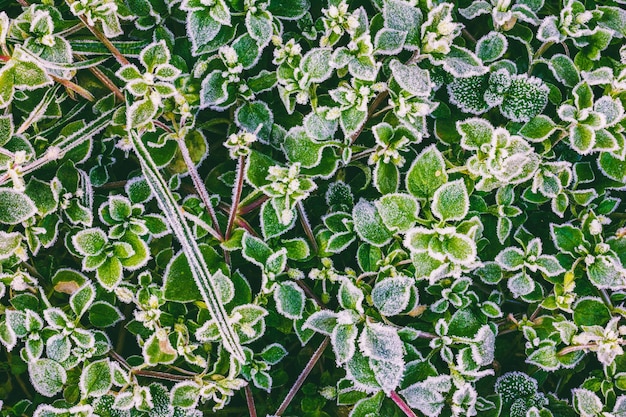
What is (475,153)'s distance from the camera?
154 centimetres

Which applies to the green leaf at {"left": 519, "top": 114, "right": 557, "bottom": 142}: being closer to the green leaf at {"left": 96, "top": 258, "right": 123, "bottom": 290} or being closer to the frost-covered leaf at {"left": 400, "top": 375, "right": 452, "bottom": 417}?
the frost-covered leaf at {"left": 400, "top": 375, "right": 452, "bottom": 417}

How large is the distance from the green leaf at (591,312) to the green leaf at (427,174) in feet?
1.49

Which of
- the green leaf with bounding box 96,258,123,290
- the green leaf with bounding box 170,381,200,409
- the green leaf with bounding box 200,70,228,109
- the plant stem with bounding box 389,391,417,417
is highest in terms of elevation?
the green leaf with bounding box 200,70,228,109

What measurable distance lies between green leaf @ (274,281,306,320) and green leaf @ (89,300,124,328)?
1.25ft

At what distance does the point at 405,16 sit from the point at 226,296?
0.72m

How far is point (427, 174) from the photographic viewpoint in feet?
4.59

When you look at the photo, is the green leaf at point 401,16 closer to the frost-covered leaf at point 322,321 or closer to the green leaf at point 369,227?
the green leaf at point 369,227

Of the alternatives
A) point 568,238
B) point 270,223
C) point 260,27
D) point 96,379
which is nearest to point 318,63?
point 260,27

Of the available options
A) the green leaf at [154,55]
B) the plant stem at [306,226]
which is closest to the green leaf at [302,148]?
the plant stem at [306,226]

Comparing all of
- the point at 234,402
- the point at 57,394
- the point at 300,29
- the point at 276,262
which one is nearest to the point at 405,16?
the point at 300,29

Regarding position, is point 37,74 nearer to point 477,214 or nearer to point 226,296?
point 226,296

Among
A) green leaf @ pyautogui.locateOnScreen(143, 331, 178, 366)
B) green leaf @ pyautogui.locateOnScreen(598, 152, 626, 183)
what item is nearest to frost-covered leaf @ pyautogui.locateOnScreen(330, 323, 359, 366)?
green leaf @ pyautogui.locateOnScreen(143, 331, 178, 366)

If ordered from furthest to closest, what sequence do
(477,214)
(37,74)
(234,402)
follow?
1. (234,402)
2. (477,214)
3. (37,74)

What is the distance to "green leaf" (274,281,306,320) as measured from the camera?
1414 mm
